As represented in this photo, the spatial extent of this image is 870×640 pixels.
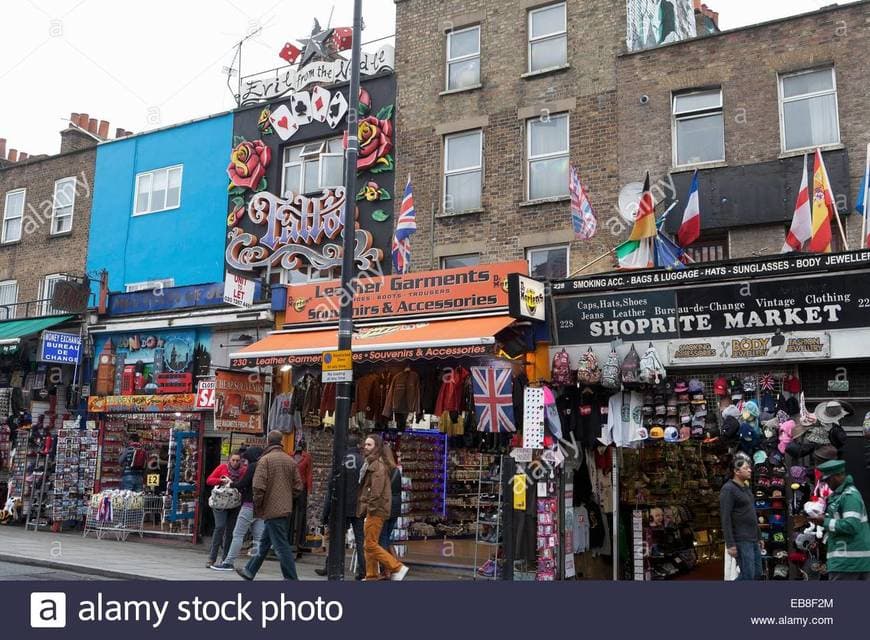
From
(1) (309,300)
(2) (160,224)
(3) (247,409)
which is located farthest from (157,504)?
(2) (160,224)

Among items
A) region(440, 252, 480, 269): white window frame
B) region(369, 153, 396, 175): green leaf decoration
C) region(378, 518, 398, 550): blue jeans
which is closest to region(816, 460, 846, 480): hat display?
region(378, 518, 398, 550): blue jeans

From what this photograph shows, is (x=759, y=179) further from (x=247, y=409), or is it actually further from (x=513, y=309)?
(x=247, y=409)

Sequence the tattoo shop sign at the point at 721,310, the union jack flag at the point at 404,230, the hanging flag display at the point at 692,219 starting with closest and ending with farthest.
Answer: the tattoo shop sign at the point at 721,310 → the hanging flag display at the point at 692,219 → the union jack flag at the point at 404,230

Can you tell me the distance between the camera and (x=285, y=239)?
2055 cm

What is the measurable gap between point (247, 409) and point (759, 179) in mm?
10732

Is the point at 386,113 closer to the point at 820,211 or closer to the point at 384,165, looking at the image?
the point at 384,165

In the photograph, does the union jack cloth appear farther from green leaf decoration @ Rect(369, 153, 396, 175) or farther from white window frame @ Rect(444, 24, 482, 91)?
white window frame @ Rect(444, 24, 482, 91)

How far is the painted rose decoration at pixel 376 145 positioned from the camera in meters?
20.1

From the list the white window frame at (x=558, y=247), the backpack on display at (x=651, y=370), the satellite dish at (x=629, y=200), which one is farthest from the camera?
the white window frame at (x=558, y=247)

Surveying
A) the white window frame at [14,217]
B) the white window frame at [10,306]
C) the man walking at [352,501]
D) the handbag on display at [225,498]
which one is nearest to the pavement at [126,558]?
the handbag on display at [225,498]

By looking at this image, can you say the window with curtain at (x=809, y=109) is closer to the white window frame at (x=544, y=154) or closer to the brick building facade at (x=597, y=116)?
the brick building facade at (x=597, y=116)

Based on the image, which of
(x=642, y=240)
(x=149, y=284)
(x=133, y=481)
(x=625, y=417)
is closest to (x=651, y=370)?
(x=625, y=417)

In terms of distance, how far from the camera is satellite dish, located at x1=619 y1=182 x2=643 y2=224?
1669 cm

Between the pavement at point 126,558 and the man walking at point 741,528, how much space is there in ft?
17.7
